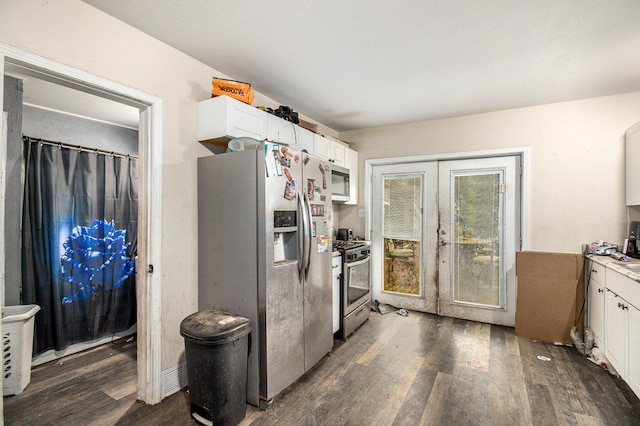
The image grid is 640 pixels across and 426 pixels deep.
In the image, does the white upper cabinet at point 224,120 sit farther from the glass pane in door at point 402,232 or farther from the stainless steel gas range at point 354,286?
the glass pane in door at point 402,232

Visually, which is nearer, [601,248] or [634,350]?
[634,350]

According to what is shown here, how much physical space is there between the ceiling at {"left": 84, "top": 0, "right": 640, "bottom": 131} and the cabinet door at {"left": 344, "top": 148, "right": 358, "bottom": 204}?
97 centimetres

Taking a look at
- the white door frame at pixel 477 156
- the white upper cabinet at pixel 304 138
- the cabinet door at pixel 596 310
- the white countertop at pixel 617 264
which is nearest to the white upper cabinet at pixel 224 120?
the white upper cabinet at pixel 304 138

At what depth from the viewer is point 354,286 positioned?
11.2 ft

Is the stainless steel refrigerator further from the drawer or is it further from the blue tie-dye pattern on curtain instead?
the drawer

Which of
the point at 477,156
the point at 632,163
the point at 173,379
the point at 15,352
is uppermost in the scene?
the point at 477,156

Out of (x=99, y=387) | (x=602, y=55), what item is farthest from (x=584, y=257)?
(x=99, y=387)

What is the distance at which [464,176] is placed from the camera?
12.5 ft

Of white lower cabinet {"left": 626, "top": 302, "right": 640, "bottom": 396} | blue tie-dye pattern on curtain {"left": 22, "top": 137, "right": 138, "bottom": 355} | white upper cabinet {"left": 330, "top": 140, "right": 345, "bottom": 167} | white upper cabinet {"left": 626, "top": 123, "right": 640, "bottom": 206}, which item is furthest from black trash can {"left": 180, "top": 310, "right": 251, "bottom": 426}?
white upper cabinet {"left": 626, "top": 123, "right": 640, "bottom": 206}

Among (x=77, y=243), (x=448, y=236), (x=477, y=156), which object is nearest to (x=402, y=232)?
(x=448, y=236)

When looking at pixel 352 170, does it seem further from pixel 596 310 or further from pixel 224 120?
pixel 596 310

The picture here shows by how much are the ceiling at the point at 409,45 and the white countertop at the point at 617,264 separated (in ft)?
5.28

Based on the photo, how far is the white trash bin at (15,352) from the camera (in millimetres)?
2256

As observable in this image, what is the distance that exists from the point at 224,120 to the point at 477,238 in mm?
3199
